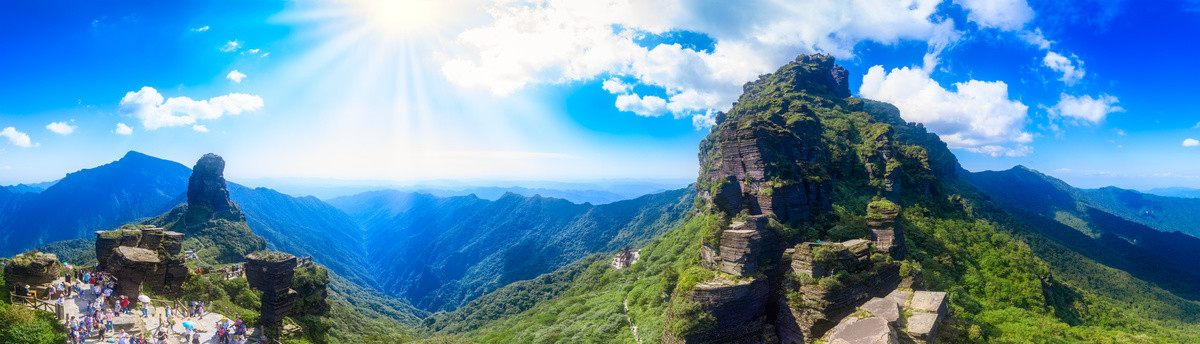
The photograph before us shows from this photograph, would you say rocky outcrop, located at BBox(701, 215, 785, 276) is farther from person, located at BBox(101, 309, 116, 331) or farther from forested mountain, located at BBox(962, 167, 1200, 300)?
forested mountain, located at BBox(962, 167, 1200, 300)

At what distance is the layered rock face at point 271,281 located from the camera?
2391cm

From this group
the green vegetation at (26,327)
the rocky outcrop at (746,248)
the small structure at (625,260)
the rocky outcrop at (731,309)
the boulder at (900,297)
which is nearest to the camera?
the green vegetation at (26,327)

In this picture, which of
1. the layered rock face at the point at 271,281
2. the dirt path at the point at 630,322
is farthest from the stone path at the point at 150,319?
the dirt path at the point at 630,322

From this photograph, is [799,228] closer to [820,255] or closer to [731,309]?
[820,255]

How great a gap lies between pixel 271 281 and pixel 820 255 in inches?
1227

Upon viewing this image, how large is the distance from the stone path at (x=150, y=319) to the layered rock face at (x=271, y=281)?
2.33 m

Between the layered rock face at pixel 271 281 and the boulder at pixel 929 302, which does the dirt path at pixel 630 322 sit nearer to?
the boulder at pixel 929 302

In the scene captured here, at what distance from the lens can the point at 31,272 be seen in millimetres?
19500

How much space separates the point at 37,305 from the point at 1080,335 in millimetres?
55166

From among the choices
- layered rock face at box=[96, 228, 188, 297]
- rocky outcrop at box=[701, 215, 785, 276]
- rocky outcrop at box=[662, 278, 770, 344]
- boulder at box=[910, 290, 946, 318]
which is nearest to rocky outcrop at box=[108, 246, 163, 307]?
layered rock face at box=[96, 228, 188, 297]

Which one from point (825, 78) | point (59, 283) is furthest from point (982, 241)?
point (59, 283)

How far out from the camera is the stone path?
19.2 m

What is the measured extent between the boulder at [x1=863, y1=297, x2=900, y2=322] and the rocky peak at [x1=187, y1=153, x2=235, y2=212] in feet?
416

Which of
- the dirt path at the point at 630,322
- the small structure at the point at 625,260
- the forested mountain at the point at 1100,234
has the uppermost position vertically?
the forested mountain at the point at 1100,234
